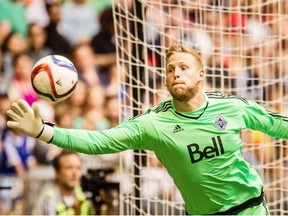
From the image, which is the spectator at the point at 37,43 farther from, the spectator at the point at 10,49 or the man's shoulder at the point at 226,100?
the man's shoulder at the point at 226,100

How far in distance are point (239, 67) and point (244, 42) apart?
0.29 meters

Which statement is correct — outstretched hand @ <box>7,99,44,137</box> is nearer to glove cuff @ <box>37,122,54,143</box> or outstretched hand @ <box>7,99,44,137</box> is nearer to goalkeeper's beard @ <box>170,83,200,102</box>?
glove cuff @ <box>37,122,54,143</box>

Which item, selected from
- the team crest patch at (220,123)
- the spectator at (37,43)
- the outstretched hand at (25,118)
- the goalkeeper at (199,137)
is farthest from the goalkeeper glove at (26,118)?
the spectator at (37,43)

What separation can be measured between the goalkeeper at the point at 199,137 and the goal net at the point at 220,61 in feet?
4.05

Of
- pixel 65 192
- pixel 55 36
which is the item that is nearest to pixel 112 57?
pixel 55 36

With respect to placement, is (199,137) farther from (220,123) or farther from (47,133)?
(47,133)

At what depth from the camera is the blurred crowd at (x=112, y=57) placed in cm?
546

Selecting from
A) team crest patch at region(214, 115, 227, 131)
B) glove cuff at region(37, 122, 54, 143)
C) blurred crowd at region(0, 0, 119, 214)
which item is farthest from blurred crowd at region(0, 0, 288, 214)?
glove cuff at region(37, 122, 54, 143)

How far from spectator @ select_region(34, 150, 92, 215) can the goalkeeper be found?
2762 millimetres

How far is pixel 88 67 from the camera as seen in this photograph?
24.5 ft

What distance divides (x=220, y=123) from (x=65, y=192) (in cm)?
322

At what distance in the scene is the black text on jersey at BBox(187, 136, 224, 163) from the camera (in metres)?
3.78

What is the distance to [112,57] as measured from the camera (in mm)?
7500

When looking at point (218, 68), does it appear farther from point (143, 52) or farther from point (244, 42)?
point (143, 52)
